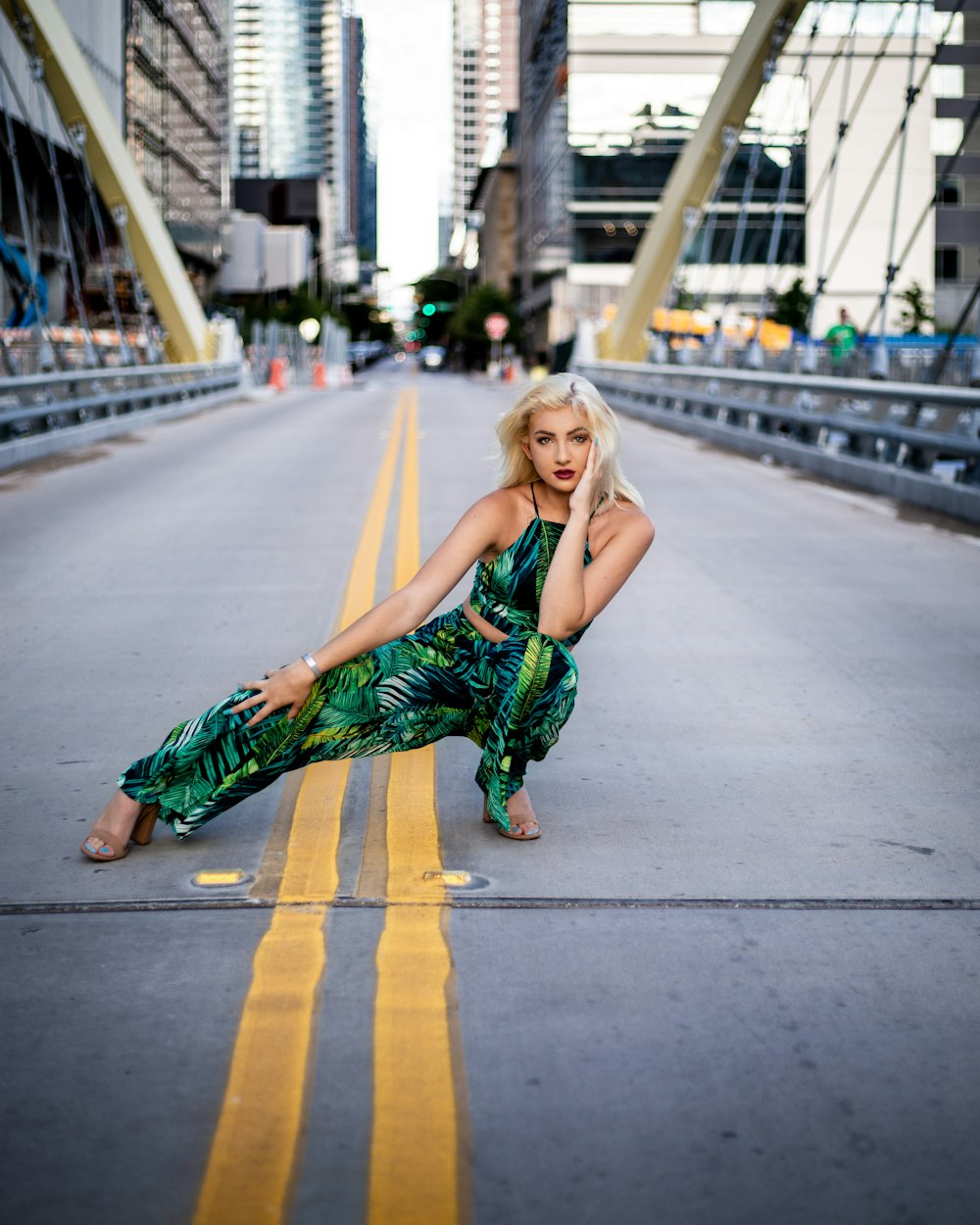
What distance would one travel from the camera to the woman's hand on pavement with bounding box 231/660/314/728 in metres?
4.26

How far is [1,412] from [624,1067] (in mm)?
16557

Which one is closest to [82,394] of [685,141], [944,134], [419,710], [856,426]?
[856,426]

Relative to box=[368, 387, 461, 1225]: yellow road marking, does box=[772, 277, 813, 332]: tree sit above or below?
below

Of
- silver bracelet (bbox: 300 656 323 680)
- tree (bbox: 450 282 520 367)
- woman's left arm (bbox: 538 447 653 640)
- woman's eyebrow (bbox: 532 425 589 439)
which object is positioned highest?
woman's eyebrow (bbox: 532 425 589 439)

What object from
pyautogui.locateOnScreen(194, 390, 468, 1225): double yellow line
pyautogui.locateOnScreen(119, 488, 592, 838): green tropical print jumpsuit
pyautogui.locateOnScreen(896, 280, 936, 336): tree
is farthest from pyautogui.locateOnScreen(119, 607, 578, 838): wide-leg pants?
pyautogui.locateOnScreen(896, 280, 936, 336): tree

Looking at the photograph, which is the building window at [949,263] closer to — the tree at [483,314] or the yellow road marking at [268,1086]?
the tree at [483,314]

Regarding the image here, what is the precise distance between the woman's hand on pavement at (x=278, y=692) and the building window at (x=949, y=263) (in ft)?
177

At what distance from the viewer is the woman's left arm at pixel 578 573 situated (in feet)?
14.4

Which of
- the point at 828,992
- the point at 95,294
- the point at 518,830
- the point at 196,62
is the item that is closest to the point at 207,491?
the point at 518,830

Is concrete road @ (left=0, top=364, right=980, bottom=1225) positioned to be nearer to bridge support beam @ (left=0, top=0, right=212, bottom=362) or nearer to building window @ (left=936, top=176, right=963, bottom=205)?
bridge support beam @ (left=0, top=0, right=212, bottom=362)

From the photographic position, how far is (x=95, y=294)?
204 feet

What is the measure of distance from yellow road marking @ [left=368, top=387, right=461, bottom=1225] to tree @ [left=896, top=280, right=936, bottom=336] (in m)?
42.5

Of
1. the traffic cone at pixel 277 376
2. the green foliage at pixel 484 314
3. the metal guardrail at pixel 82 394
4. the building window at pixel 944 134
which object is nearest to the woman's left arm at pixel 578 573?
the metal guardrail at pixel 82 394

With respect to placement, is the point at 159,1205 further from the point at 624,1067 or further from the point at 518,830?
the point at 518,830
